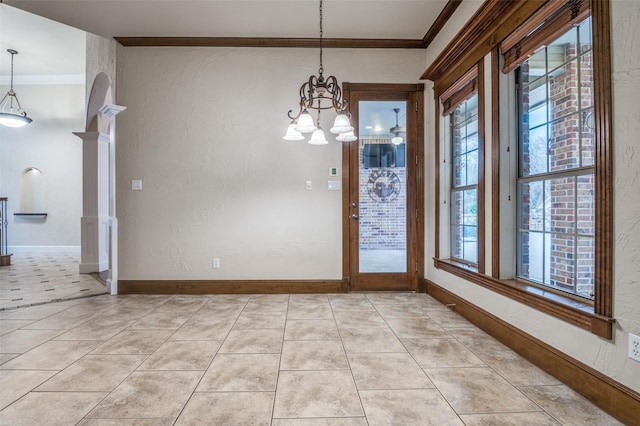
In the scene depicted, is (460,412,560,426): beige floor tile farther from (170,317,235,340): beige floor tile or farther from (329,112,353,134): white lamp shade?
(329,112,353,134): white lamp shade

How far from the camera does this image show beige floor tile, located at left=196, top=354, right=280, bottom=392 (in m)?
1.88

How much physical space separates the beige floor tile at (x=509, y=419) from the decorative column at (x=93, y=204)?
5847mm

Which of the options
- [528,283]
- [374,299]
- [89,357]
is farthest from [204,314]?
[528,283]

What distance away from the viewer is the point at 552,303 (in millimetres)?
2021

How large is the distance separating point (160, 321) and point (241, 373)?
1.40m

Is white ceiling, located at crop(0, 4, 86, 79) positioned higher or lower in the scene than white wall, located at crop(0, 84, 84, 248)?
higher

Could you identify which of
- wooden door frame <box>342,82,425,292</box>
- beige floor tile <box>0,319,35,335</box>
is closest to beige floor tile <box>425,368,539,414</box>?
wooden door frame <box>342,82,425,292</box>

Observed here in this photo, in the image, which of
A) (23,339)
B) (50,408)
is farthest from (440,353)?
(23,339)

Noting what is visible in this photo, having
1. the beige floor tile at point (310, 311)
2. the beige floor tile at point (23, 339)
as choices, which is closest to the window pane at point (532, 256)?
the beige floor tile at point (310, 311)

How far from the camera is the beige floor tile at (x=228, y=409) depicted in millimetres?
1570

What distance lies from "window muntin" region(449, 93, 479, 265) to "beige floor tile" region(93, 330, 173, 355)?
291cm

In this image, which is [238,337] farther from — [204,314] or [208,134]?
[208,134]

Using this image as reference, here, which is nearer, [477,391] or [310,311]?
[477,391]

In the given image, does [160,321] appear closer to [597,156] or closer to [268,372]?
[268,372]
